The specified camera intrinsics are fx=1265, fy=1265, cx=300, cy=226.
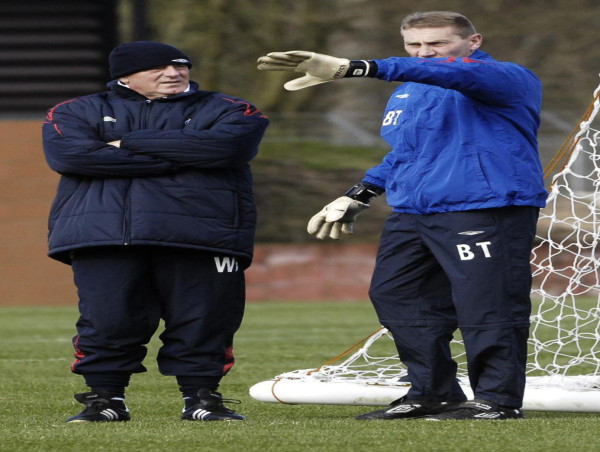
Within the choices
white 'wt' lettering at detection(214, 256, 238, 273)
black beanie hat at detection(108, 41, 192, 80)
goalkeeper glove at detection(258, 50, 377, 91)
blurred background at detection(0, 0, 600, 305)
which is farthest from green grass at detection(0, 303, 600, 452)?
blurred background at detection(0, 0, 600, 305)

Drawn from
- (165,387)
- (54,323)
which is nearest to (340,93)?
(54,323)

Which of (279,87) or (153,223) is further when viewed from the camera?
(279,87)

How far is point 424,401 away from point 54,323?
22.7 feet

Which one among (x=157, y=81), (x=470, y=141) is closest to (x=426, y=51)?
(x=470, y=141)

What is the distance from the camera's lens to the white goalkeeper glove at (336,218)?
462 cm

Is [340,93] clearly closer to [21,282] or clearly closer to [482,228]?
[21,282]

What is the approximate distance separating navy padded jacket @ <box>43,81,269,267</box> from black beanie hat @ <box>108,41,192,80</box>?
83mm

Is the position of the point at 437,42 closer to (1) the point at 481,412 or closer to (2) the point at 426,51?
(2) the point at 426,51

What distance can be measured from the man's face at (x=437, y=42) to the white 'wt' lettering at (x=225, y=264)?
0.94 meters

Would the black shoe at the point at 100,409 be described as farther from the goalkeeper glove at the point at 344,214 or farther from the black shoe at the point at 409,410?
the goalkeeper glove at the point at 344,214

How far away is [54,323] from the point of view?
10.8 metres

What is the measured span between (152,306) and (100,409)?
0.39 metres

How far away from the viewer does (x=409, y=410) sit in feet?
14.3

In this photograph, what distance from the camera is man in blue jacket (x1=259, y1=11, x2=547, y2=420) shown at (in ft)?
13.5
